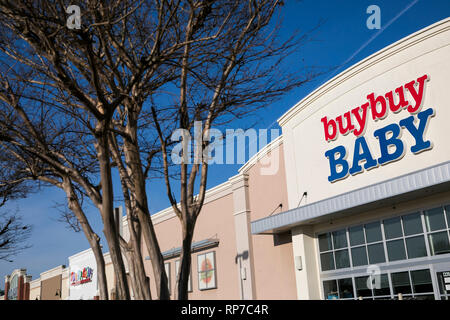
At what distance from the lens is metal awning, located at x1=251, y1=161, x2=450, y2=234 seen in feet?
37.4

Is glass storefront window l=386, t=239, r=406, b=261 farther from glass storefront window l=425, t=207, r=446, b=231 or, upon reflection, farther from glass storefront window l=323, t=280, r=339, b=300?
glass storefront window l=323, t=280, r=339, b=300

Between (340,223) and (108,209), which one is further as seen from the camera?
(340,223)

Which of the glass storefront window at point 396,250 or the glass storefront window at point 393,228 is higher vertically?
the glass storefront window at point 393,228

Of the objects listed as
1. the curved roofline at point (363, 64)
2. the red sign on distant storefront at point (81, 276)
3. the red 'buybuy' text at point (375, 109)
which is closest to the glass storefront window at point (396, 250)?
the red 'buybuy' text at point (375, 109)

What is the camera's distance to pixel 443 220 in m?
12.3

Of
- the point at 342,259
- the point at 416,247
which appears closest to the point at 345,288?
the point at 342,259

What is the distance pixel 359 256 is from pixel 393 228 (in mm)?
1578

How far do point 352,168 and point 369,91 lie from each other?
2.40 m

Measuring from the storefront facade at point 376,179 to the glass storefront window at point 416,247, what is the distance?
0.09 feet

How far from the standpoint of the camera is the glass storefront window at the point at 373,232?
46.3 ft

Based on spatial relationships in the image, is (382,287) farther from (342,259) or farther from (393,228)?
(393,228)

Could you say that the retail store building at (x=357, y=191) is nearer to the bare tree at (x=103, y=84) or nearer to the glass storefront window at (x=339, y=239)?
the glass storefront window at (x=339, y=239)

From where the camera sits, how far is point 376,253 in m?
14.1
